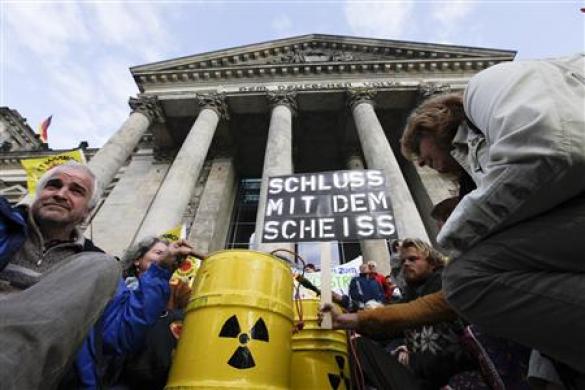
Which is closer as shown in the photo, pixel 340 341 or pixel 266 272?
pixel 266 272

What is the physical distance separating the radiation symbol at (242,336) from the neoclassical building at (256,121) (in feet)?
32.7

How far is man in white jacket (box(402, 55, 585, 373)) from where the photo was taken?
3.69 feet

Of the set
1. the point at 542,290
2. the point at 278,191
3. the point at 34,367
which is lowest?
the point at 34,367

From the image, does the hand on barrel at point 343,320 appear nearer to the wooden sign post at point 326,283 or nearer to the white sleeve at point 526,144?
the wooden sign post at point 326,283

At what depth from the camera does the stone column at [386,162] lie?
30.1 feet

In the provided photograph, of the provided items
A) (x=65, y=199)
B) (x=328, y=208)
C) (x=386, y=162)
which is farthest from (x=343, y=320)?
(x=386, y=162)

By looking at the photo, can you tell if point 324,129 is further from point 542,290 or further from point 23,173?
point 23,173

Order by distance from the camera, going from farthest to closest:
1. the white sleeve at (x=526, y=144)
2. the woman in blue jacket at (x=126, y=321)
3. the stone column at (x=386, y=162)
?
the stone column at (x=386, y=162)
the woman in blue jacket at (x=126, y=321)
the white sleeve at (x=526, y=144)

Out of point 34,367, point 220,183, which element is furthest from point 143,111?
point 34,367

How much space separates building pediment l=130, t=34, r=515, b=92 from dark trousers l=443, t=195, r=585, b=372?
16.0 metres

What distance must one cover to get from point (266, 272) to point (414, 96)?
1521 centimetres

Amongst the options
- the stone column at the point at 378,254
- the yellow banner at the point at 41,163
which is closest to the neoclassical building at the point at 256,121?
the yellow banner at the point at 41,163

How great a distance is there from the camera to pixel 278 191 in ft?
17.6

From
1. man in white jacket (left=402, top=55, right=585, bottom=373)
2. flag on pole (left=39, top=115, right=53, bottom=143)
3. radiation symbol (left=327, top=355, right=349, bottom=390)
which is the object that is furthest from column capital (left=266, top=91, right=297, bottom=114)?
flag on pole (left=39, top=115, right=53, bottom=143)
